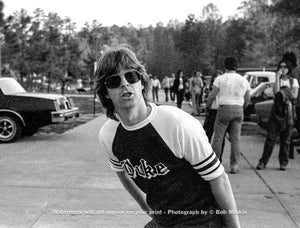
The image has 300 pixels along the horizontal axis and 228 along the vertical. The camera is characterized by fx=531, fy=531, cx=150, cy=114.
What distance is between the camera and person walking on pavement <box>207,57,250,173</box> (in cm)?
750

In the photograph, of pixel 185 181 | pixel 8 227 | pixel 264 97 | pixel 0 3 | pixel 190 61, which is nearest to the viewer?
pixel 185 181

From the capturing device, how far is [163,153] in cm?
217

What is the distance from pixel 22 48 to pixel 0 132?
30.8 m

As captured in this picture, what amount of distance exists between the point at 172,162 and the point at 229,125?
566 centimetres

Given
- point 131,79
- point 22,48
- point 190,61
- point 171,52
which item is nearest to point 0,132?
point 131,79

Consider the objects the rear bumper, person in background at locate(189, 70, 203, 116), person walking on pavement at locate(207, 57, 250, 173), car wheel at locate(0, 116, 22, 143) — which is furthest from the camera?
person in background at locate(189, 70, 203, 116)

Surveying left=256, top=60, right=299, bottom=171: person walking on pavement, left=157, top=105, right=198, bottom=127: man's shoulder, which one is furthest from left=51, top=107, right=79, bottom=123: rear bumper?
left=157, top=105, right=198, bottom=127: man's shoulder

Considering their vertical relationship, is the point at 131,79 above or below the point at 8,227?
above

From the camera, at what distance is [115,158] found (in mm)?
2461

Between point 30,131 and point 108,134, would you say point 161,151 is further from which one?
point 30,131

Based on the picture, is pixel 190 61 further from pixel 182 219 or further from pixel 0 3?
pixel 182 219

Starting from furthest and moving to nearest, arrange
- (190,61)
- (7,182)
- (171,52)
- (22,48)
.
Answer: (171,52), (190,61), (22,48), (7,182)

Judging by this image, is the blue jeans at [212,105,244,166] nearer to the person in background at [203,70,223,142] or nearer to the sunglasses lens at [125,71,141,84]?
the person in background at [203,70,223,142]

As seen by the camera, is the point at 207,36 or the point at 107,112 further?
the point at 207,36
